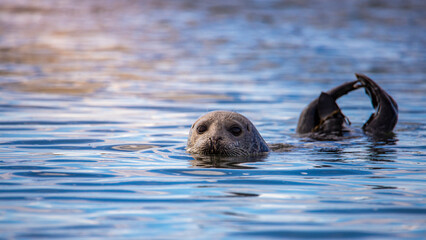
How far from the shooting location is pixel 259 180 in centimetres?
714

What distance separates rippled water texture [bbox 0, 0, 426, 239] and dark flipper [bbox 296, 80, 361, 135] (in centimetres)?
37

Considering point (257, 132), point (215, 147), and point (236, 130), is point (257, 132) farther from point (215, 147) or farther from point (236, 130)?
point (215, 147)

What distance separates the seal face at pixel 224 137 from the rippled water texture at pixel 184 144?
23 cm

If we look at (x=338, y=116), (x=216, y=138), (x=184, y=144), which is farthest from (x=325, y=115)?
(x=216, y=138)

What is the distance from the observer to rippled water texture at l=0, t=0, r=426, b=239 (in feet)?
18.0

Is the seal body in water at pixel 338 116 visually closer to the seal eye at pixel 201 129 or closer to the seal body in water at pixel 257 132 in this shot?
the seal body in water at pixel 257 132

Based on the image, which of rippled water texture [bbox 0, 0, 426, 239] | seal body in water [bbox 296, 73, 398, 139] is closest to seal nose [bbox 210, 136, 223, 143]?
rippled water texture [bbox 0, 0, 426, 239]

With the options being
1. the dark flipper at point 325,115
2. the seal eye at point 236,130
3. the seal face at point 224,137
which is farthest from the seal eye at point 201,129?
the dark flipper at point 325,115

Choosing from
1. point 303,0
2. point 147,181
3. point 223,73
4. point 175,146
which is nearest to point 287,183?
point 147,181

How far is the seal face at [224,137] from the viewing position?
8.44m

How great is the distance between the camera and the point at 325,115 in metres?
10.9

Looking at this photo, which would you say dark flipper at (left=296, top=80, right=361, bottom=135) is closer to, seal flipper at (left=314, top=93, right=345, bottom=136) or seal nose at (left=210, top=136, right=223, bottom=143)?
seal flipper at (left=314, top=93, right=345, bottom=136)

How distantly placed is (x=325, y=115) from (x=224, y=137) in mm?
2893

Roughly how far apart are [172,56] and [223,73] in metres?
→ 5.69
